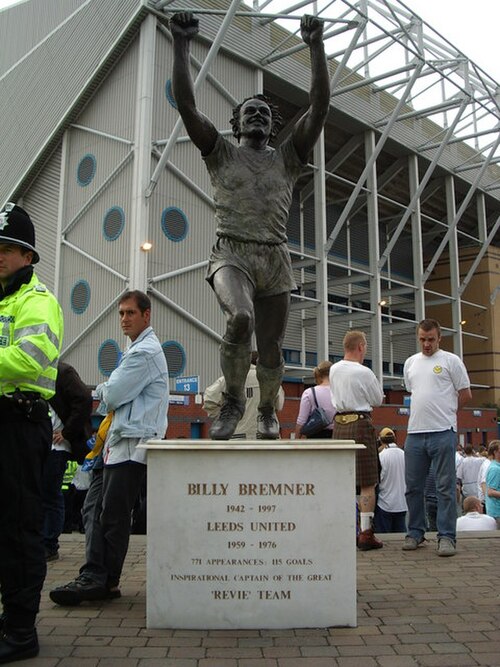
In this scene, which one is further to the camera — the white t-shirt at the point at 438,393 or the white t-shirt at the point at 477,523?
the white t-shirt at the point at 477,523

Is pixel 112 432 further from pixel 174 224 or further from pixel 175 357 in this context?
pixel 174 224

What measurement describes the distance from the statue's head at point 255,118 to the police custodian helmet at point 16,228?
1894 mm

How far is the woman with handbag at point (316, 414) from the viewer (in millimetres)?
6176

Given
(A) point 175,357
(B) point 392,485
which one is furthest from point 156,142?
(B) point 392,485

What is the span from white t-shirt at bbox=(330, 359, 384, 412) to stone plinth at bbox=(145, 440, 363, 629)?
Answer: 230 centimetres

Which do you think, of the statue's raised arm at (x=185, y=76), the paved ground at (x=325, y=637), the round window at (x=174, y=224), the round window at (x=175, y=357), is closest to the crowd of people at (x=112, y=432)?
the paved ground at (x=325, y=637)

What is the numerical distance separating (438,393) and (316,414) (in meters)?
1.14

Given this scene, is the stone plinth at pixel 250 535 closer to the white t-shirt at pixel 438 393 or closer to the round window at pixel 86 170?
the white t-shirt at pixel 438 393

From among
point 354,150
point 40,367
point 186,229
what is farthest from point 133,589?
point 354,150

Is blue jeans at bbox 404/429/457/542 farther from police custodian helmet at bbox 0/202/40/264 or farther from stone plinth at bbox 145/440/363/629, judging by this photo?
police custodian helmet at bbox 0/202/40/264

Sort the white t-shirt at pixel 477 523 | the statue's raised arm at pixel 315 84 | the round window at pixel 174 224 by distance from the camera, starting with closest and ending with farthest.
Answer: the statue's raised arm at pixel 315 84 → the white t-shirt at pixel 477 523 → the round window at pixel 174 224

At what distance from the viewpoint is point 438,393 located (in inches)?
227

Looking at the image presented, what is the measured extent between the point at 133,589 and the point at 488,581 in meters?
2.44

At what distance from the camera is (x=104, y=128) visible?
66.1 ft
